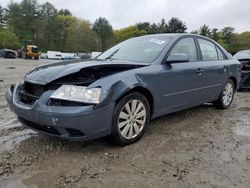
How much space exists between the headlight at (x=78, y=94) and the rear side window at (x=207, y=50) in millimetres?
2621

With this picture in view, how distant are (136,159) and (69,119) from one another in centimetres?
86

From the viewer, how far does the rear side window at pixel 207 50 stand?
4889 millimetres

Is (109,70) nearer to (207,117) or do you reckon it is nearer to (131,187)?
(131,187)

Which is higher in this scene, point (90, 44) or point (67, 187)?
point (90, 44)

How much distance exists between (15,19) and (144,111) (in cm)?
7841

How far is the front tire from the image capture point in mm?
3236

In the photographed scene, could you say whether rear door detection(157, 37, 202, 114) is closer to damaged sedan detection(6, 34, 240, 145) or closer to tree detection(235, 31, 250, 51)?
damaged sedan detection(6, 34, 240, 145)

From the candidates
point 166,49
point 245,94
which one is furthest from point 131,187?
point 245,94

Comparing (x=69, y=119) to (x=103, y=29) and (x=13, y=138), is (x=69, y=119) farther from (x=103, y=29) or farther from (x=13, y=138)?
(x=103, y=29)

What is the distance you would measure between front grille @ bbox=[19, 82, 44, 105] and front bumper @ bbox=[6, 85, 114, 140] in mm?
96

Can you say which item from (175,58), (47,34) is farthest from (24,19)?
(175,58)

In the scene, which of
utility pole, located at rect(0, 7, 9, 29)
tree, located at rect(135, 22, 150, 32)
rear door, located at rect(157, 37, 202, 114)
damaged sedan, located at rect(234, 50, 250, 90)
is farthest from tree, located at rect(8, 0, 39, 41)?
rear door, located at rect(157, 37, 202, 114)

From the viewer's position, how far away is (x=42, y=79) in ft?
10.3

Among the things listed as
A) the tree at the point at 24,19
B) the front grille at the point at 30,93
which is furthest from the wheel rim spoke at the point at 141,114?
the tree at the point at 24,19
